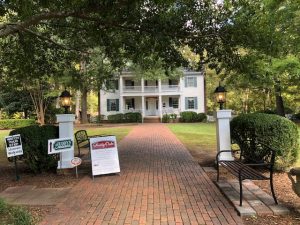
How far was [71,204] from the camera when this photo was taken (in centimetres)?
620

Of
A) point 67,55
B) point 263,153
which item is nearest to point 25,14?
point 263,153

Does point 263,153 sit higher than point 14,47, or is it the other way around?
point 14,47

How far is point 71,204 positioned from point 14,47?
8.75 meters

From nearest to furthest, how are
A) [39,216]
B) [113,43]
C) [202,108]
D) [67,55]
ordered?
[39,216] < [113,43] < [67,55] < [202,108]

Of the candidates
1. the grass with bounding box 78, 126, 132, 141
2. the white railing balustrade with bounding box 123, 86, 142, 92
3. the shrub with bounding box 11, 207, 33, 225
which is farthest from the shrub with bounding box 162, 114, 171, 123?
the shrub with bounding box 11, 207, 33, 225

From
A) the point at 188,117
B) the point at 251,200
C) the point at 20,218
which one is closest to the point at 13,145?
the point at 20,218

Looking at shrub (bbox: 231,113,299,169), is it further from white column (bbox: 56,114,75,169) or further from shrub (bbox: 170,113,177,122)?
shrub (bbox: 170,113,177,122)

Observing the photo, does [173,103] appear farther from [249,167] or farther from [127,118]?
[249,167]

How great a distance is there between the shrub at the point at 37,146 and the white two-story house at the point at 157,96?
119 feet

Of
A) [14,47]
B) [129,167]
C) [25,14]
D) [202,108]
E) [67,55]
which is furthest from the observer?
[202,108]

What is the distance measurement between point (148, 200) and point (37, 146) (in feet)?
12.6

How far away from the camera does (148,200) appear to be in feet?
20.8

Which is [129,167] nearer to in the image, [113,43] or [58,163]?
[58,163]

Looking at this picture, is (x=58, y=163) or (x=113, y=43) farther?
(x=113, y=43)
